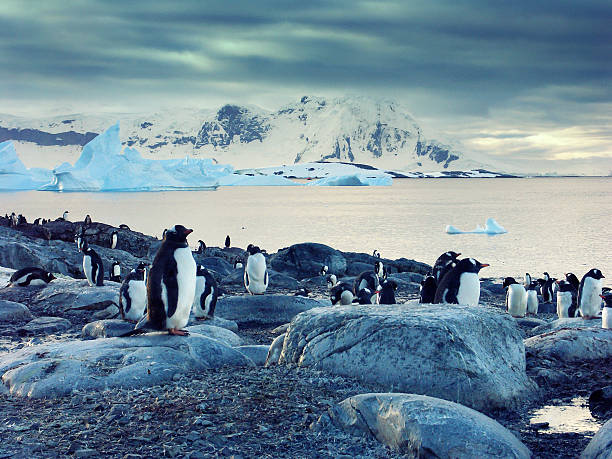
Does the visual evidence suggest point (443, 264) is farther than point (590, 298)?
Yes

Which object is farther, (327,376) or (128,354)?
(128,354)

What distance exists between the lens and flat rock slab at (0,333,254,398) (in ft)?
21.1

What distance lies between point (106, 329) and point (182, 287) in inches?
111

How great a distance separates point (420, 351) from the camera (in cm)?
646

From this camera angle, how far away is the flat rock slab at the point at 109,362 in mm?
6438

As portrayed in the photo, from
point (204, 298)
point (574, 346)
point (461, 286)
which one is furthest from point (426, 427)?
point (204, 298)

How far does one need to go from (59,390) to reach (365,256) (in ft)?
75.8

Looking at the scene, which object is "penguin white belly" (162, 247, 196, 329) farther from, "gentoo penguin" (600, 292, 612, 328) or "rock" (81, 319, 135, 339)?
"gentoo penguin" (600, 292, 612, 328)

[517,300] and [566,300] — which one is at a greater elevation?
[566,300]

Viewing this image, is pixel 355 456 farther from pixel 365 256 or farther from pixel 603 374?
pixel 365 256

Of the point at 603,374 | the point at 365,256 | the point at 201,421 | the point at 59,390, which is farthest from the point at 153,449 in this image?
the point at 365,256

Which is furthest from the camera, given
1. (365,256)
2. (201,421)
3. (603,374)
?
(365,256)

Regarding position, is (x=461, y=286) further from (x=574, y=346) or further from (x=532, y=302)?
(x=532, y=302)

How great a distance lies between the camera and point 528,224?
57.5 meters
